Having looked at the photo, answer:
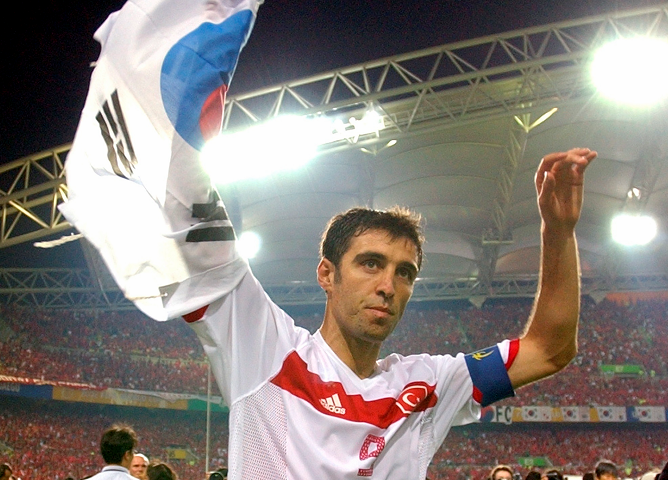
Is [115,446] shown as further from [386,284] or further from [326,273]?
[386,284]

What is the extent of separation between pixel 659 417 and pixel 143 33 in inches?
1049

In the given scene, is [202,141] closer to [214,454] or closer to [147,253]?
[147,253]

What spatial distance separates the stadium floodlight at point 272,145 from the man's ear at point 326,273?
11.4 metres

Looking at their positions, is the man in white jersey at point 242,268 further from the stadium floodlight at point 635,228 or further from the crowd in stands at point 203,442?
the crowd in stands at point 203,442

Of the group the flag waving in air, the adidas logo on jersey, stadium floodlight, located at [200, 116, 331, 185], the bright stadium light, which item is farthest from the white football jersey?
the bright stadium light

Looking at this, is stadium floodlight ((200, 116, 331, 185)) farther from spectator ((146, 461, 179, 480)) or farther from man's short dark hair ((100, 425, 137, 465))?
man's short dark hair ((100, 425, 137, 465))

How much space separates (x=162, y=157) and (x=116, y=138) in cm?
21

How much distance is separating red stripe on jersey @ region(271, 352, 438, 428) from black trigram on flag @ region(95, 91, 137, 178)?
622 millimetres

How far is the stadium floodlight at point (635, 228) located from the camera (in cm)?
2092

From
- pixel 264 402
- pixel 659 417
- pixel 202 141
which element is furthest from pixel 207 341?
pixel 659 417

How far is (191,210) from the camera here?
1588 mm

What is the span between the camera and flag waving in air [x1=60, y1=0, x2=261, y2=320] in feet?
5.22

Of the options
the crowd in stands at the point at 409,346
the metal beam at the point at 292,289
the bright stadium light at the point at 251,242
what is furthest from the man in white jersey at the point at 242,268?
the crowd in stands at the point at 409,346

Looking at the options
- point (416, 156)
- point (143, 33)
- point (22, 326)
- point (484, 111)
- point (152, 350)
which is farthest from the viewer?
point (152, 350)
